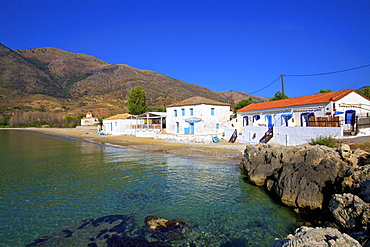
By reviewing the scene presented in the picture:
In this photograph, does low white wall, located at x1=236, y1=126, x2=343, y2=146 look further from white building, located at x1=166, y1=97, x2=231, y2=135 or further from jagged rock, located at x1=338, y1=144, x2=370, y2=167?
white building, located at x1=166, y1=97, x2=231, y2=135

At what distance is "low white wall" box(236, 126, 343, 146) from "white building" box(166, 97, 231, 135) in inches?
381

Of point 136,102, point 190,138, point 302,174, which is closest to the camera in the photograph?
point 302,174

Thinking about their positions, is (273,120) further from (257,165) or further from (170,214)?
(170,214)

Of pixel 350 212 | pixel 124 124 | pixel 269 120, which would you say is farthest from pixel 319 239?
pixel 124 124

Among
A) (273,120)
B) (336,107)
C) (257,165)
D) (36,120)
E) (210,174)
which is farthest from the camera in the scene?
(36,120)

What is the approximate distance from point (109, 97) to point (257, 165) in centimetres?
11536

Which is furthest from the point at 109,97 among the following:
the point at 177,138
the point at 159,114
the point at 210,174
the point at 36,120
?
the point at 210,174

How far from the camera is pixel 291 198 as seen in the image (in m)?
9.09

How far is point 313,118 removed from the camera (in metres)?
20.6

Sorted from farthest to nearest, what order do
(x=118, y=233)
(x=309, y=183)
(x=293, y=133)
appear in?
(x=293, y=133), (x=309, y=183), (x=118, y=233)

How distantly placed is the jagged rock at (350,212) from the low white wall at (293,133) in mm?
11940

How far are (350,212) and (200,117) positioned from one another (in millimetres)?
28245

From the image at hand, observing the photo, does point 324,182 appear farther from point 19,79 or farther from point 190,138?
point 19,79

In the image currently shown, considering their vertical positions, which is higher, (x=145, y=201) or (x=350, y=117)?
(x=350, y=117)
